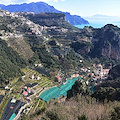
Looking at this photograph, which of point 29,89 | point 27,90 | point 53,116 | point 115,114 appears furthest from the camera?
point 29,89

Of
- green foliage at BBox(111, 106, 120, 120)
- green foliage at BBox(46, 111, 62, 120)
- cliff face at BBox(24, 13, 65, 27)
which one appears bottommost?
green foliage at BBox(46, 111, 62, 120)

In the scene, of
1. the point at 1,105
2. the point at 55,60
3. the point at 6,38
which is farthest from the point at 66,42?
the point at 1,105

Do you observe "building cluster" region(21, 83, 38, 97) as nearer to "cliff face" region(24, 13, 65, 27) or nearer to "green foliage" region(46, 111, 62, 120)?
"green foliage" region(46, 111, 62, 120)

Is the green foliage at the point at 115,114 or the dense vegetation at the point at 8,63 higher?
the green foliage at the point at 115,114

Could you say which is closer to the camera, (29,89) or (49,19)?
(29,89)

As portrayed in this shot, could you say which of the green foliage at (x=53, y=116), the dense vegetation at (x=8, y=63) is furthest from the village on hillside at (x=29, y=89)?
the green foliage at (x=53, y=116)

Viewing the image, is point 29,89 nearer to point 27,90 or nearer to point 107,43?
point 27,90

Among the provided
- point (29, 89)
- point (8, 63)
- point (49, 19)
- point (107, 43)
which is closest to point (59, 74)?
point (29, 89)

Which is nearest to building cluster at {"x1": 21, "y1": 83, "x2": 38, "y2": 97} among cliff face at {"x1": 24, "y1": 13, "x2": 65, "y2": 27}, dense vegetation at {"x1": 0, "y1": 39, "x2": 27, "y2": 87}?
dense vegetation at {"x1": 0, "y1": 39, "x2": 27, "y2": 87}

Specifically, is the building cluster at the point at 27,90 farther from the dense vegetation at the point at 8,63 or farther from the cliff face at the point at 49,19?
the cliff face at the point at 49,19

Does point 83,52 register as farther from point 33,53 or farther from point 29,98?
point 29,98

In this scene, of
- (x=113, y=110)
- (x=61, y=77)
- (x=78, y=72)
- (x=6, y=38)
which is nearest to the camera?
(x=113, y=110)
